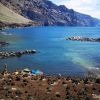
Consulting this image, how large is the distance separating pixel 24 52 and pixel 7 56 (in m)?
14.3

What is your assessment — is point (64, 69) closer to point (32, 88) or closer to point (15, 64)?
point (15, 64)

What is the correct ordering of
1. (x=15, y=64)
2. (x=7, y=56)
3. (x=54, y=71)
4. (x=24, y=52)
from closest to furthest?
(x=54, y=71) < (x=15, y=64) < (x=7, y=56) < (x=24, y=52)

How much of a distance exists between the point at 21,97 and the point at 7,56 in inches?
3367

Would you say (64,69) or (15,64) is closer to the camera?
(64,69)

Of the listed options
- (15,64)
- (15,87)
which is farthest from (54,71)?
(15,87)

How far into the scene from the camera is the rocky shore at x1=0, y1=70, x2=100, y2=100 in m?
42.3

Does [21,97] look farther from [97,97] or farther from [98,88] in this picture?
[98,88]

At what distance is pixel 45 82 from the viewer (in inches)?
2076

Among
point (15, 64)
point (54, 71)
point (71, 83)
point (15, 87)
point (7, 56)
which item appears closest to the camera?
point (15, 87)

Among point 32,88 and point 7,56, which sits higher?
point 32,88

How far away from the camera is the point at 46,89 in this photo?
4756 centimetres

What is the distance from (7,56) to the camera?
126062 mm

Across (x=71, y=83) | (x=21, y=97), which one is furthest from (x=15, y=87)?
(x=71, y=83)

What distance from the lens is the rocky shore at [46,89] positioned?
1667 inches
